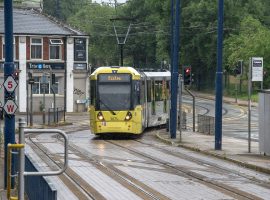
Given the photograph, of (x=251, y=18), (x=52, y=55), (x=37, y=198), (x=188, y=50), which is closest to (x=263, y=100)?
(x=37, y=198)

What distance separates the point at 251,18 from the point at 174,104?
4742cm

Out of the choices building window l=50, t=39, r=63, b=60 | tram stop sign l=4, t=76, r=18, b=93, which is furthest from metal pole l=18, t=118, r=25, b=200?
building window l=50, t=39, r=63, b=60

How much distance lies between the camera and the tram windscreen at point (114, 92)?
1352 inches

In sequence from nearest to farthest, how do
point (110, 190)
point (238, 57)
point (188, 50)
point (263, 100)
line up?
point (110, 190) → point (263, 100) → point (238, 57) → point (188, 50)

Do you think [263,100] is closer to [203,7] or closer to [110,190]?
[110,190]

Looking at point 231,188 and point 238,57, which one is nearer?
point 231,188

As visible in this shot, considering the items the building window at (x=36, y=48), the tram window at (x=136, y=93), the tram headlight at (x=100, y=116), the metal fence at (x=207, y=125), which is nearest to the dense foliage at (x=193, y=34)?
the building window at (x=36, y=48)

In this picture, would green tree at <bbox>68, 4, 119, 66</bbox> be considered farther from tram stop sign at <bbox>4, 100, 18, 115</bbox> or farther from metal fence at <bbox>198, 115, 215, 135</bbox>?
tram stop sign at <bbox>4, 100, 18, 115</bbox>

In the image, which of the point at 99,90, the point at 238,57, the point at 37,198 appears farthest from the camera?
the point at 238,57

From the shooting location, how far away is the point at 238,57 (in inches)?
2955

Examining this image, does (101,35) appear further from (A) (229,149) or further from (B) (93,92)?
(A) (229,149)

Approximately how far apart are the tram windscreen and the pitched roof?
2809 cm

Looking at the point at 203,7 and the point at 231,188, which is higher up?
the point at 203,7

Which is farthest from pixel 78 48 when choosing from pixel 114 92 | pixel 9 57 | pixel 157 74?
pixel 9 57
